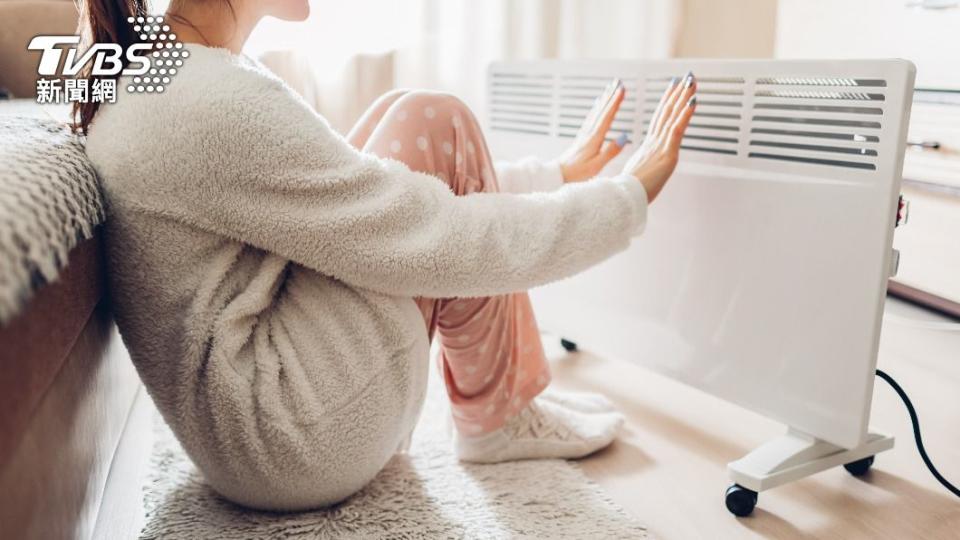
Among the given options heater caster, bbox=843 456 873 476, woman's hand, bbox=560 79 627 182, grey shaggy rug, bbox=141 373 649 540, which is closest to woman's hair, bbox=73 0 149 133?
grey shaggy rug, bbox=141 373 649 540

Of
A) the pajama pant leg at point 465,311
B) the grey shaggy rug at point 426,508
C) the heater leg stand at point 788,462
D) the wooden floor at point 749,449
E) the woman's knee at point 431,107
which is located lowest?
the wooden floor at point 749,449

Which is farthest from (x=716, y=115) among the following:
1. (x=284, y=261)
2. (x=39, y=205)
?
(x=39, y=205)

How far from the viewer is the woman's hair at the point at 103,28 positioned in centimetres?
77

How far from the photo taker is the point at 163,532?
90cm

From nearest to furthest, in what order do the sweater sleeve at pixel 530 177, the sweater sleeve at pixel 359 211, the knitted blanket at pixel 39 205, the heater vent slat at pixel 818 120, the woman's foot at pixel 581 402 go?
the knitted blanket at pixel 39 205, the sweater sleeve at pixel 359 211, the heater vent slat at pixel 818 120, the sweater sleeve at pixel 530 177, the woman's foot at pixel 581 402

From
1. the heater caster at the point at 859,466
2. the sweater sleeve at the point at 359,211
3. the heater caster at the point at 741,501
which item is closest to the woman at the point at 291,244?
the sweater sleeve at the point at 359,211

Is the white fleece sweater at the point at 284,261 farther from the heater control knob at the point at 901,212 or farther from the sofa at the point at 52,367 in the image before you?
the heater control knob at the point at 901,212

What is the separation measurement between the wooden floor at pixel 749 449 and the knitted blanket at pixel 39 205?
0.69 m

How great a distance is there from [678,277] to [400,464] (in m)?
0.46

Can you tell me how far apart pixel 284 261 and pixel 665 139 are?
0.46 metres

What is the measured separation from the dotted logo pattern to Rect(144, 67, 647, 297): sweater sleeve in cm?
6

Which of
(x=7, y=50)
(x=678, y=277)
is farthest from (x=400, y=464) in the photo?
(x=7, y=50)

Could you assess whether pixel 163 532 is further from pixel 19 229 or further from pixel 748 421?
pixel 748 421

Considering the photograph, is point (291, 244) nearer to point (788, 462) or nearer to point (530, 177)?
point (530, 177)
